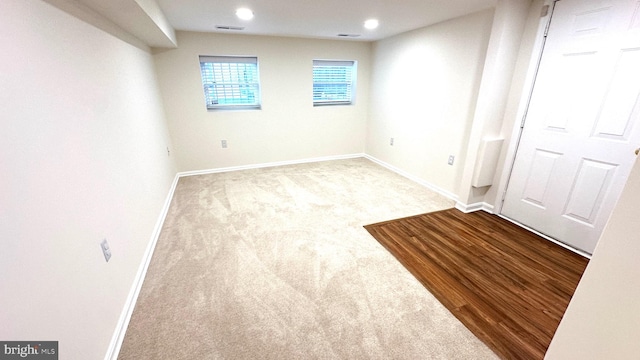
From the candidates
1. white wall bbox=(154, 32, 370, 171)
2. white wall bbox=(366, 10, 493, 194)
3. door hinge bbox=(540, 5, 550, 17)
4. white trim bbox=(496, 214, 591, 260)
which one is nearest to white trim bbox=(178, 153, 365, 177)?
white wall bbox=(154, 32, 370, 171)

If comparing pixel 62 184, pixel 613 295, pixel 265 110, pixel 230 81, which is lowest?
pixel 613 295

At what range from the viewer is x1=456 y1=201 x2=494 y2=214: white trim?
297 centimetres

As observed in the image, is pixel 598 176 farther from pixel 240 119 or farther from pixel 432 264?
pixel 240 119

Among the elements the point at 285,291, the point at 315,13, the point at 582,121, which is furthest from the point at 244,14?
the point at 582,121

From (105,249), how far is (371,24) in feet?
11.0

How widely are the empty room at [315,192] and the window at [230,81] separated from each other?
0.03 m

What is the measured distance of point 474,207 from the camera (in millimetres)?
3020

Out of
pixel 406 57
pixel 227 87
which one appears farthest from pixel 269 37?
pixel 406 57

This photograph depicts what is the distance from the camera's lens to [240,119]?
421cm

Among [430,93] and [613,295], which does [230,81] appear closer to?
[430,93]

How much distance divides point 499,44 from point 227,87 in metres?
3.58

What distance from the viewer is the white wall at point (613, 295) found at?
2.47ft

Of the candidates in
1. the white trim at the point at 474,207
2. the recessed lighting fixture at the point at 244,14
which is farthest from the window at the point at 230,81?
the white trim at the point at 474,207

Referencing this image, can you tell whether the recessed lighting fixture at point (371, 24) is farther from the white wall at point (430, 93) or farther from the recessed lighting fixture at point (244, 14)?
the recessed lighting fixture at point (244, 14)
